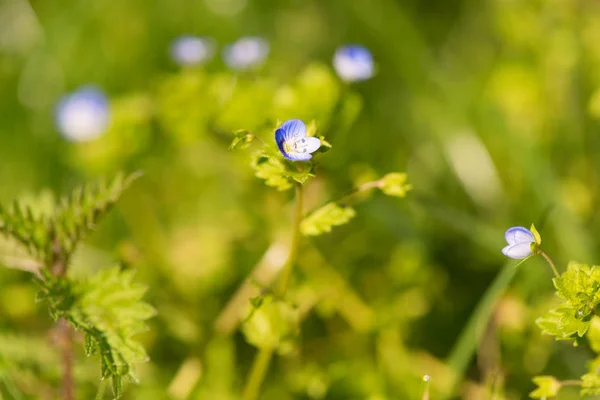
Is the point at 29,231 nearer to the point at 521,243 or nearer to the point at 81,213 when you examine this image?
the point at 81,213

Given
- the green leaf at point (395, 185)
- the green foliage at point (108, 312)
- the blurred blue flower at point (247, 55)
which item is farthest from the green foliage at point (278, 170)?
the blurred blue flower at point (247, 55)

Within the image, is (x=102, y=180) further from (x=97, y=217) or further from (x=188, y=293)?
(x=188, y=293)

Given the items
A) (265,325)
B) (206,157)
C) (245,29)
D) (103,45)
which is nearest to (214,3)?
(245,29)

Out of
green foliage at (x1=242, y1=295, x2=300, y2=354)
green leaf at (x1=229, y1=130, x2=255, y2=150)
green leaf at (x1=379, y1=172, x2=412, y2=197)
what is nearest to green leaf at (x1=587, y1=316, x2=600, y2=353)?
green leaf at (x1=379, y1=172, x2=412, y2=197)

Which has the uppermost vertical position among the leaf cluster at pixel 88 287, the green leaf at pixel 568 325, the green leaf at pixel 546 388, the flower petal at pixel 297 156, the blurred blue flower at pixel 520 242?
the blurred blue flower at pixel 520 242

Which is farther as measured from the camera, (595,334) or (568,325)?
(595,334)

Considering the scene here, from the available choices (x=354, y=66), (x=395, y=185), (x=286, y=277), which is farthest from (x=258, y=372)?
(x=354, y=66)

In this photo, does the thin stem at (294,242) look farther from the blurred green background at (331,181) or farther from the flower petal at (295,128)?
the blurred green background at (331,181)
